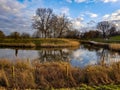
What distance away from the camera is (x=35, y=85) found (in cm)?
1015

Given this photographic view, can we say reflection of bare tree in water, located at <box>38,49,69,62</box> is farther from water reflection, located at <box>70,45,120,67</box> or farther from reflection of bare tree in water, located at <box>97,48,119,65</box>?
reflection of bare tree in water, located at <box>97,48,119,65</box>

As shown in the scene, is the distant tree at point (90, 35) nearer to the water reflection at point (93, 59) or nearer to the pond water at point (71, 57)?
the pond water at point (71, 57)

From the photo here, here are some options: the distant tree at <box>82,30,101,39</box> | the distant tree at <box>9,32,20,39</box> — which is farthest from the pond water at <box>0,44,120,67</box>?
the distant tree at <box>82,30,101,39</box>

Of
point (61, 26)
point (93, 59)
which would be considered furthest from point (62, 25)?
point (93, 59)

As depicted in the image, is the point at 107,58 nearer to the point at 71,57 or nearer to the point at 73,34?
the point at 71,57

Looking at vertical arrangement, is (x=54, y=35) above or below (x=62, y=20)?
below

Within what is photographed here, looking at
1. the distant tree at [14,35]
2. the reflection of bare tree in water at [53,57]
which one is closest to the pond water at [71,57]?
the reflection of bare tree in water at [53,57]

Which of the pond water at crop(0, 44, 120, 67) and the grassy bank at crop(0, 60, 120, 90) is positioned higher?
the grassy bank at crop(0, 60, 120, 90)

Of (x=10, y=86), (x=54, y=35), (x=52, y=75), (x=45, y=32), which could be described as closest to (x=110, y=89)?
(x=52, y=75)

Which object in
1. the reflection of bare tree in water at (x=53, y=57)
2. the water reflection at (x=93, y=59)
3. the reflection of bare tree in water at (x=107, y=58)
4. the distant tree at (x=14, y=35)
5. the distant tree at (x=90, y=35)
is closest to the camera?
the reflection of bare tree in water at (x=107, y=58)

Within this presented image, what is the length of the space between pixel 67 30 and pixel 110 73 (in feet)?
181

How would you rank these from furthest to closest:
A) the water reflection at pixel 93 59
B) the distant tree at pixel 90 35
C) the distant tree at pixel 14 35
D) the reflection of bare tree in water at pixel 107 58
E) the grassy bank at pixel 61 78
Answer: the distant tree at pixel 90 35, the distant tree at pixel 14 35, the water reflection at pixel 93 59, the reflection of bare tree in water at pixel 107 58, the grassy bank at pixel 61 78

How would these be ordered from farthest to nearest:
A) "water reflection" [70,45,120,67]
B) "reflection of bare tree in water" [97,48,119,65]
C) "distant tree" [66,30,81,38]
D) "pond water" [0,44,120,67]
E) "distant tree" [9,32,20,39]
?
"distant tree" [66,30,81,38] → "distant tree" [9,32,20,39] → "pond water" [0,44,120,67] → "water reflection" [70,45,120,67] → "reflection of bare tree in water" [97,48,119,65]

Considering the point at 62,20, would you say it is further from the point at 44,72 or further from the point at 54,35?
the point at 44,72
